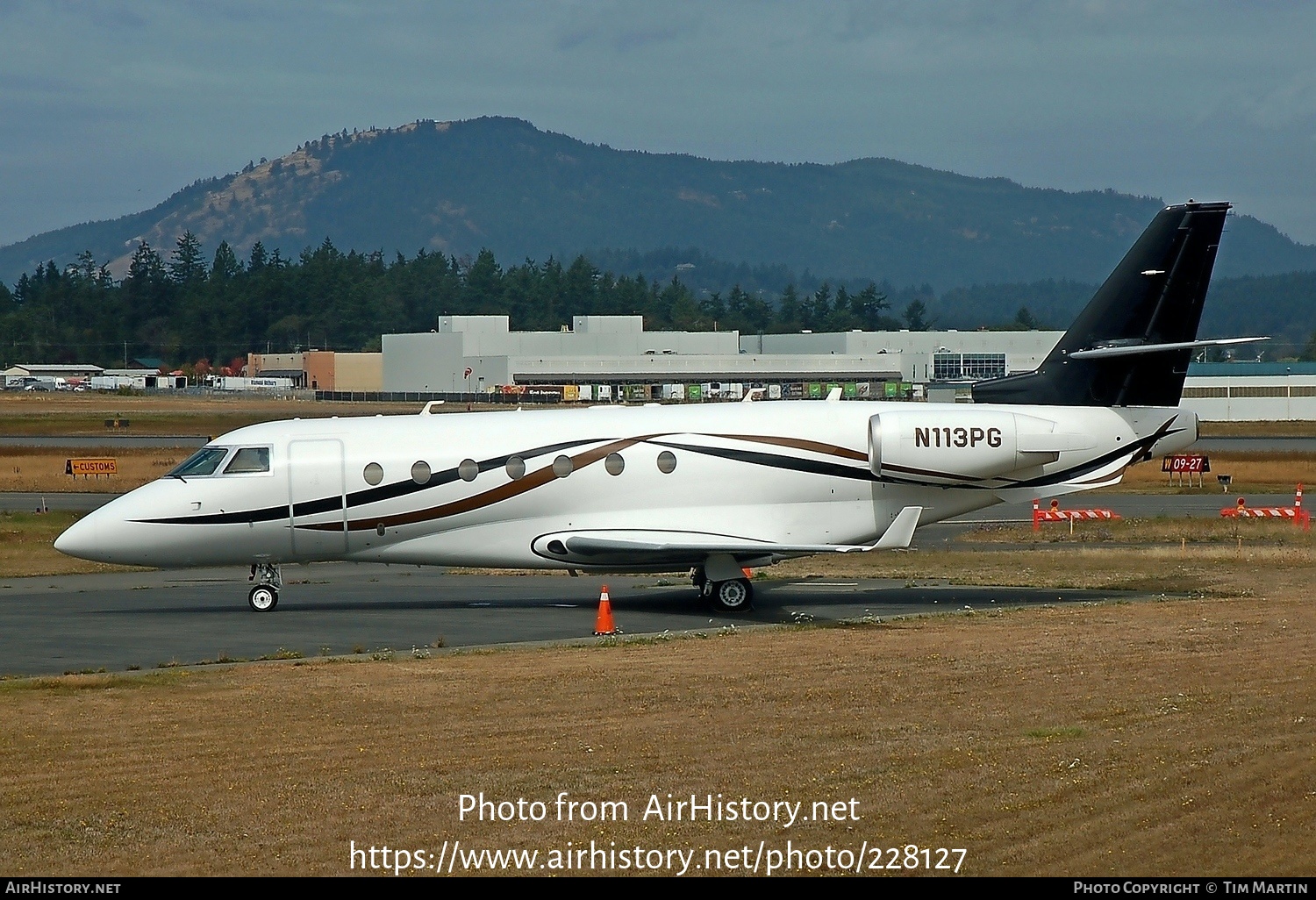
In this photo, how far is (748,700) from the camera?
1401cm

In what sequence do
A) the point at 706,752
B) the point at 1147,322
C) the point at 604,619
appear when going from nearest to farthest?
the point at 706,752, the point at 604,619, the point at 1147,322

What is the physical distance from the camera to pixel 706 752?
11719 mm

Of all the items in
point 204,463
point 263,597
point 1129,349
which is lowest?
point 263,597

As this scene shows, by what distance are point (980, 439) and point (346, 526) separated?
32.4 feet

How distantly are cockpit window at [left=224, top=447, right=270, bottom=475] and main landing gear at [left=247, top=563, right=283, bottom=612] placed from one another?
1520mm

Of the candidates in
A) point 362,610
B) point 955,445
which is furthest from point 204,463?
point 955,445

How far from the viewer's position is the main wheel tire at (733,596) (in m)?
22.1

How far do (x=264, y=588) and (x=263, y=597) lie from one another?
163 millimetres

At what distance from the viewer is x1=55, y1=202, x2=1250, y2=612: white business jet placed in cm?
2217

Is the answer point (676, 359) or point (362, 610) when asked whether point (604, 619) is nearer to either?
point (362, 610)

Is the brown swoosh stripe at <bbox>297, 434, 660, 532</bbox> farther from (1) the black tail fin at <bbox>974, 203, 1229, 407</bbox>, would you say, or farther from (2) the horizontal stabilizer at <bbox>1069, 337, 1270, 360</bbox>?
(2) the horizontal stabilizer at <bbox>1069, 337, 1270, 360</bbox>

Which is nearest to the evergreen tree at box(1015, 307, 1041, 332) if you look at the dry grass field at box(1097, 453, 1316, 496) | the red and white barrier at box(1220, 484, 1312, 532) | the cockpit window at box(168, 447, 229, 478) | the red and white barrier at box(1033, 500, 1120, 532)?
the dry grass field at box(1097, 453, 1316, 496)
